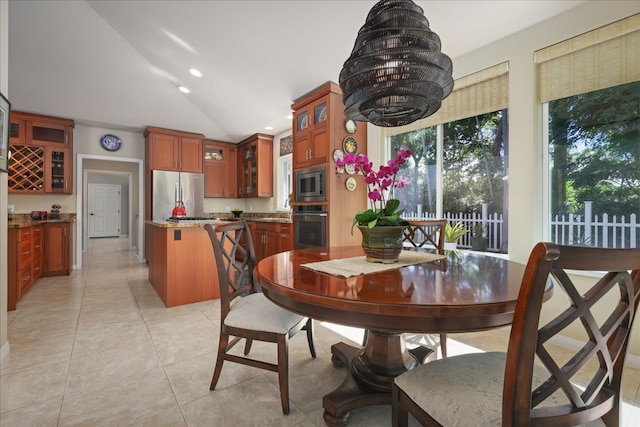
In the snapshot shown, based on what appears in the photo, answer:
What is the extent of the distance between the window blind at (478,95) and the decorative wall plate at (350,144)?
93 centimetres

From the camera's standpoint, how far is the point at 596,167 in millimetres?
2244

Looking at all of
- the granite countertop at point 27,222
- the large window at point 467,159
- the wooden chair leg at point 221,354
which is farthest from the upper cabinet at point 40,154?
the large window at point 467,159

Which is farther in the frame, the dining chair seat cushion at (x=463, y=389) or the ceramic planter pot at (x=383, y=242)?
the ceramic planter pot at (x=383, y=242)

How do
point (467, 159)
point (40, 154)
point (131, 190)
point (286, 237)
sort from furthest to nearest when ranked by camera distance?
point (131, 190)
point (40, 154)
point (286, 237)
point (467, 159)

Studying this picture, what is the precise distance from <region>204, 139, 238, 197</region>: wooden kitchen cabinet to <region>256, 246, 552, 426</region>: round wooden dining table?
16.4 feet

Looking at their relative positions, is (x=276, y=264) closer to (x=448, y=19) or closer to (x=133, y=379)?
(x=133, y=379)

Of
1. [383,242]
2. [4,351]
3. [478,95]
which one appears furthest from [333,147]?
[4,351]

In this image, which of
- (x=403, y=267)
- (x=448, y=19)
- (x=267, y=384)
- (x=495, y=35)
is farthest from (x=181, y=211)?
(x=495, y=35)

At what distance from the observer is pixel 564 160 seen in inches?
94.2

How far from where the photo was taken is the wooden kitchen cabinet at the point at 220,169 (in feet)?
20.0

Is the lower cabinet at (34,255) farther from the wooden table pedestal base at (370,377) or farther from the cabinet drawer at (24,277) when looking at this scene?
the wooden table pedestal base at (370,377)

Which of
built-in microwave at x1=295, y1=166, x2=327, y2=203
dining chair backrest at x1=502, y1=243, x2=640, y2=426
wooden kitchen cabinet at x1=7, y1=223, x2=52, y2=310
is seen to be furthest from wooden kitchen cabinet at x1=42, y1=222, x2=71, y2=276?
dining chair backrest at x1=502, y1=243, x2=640, y2=426

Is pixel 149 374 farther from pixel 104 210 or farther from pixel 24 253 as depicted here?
pixel 104 210

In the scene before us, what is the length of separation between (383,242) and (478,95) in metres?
2.27
